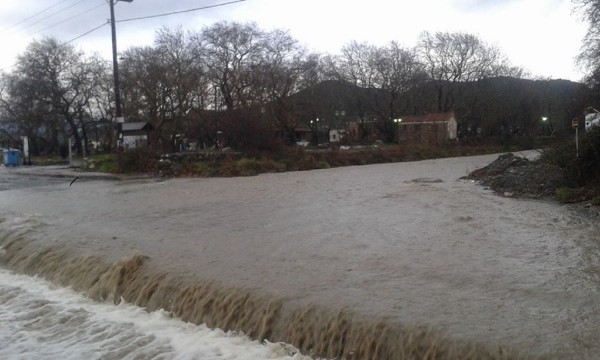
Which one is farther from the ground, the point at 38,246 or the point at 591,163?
the point at 591,163

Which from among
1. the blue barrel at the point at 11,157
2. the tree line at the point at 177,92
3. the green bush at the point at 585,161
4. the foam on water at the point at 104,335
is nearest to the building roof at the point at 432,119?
the tree line at the point at 177,92

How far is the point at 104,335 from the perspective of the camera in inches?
283

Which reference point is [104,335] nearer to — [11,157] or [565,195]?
[565,195]

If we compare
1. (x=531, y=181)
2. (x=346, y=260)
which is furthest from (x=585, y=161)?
(x=346, y=260)

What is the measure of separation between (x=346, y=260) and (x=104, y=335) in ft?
13.7

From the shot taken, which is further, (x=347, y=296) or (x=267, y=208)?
(x=267, y=208)

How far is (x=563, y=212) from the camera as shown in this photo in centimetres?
1416

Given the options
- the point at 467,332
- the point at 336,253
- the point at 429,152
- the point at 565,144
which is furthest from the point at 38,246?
the point at 429,152

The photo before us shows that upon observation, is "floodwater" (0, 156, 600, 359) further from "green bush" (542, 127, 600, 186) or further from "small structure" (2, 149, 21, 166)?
"small structure" (2, 149, 21, 166)

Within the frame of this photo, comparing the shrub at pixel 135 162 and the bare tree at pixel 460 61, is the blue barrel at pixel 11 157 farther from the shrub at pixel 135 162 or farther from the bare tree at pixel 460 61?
the bare tree at pixel 460 61

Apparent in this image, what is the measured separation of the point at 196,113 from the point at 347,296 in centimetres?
3961

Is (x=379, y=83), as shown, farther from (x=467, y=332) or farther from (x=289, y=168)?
(x=467, y=332)

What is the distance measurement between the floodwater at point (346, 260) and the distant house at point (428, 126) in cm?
5782

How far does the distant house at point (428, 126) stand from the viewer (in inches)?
2936
